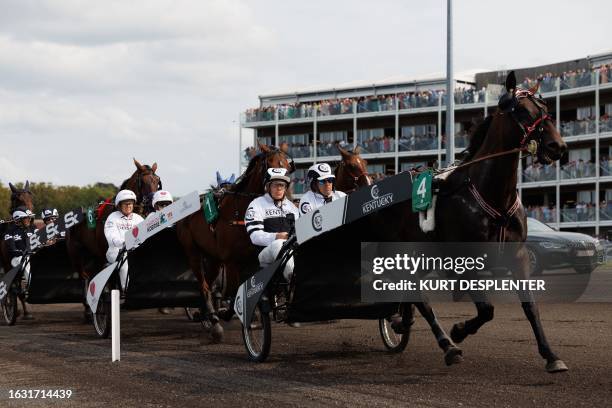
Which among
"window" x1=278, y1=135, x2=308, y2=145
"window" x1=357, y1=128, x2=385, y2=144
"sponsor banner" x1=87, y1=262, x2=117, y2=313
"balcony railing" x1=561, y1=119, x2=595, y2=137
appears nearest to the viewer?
"sponsor banner" x1=87, y1=262, x2=117, y2=313

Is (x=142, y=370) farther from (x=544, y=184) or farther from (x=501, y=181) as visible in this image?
(x=544, y=184)

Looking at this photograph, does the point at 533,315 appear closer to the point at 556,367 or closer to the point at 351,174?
the point at 556,367

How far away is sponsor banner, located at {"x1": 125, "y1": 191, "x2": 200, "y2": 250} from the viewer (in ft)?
34.7

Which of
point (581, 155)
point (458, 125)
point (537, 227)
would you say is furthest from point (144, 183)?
point (458, 125)

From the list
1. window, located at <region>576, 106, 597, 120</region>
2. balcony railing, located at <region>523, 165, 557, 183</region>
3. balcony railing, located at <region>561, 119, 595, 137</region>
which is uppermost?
window, located at <region>576, 106, 597, 120</region>

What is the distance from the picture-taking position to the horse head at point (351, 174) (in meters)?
13.3

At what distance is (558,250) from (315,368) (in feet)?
50.1

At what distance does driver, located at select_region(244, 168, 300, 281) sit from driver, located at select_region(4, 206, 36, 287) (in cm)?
683

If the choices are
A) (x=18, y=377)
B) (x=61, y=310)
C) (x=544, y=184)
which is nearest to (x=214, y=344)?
(x=18, y=377)

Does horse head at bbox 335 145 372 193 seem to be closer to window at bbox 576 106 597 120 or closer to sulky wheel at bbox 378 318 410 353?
sulky wheel at bbox 378 318 410 353

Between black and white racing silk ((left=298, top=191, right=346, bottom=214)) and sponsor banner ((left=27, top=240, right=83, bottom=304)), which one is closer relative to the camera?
black and white racing silk ((left=298, top=191, right=346, bottom=214))

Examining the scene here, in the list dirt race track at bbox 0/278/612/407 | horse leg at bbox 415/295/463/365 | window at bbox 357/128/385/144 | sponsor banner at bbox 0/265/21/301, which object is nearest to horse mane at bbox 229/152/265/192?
dirt race track at bbox 0/278/612/407

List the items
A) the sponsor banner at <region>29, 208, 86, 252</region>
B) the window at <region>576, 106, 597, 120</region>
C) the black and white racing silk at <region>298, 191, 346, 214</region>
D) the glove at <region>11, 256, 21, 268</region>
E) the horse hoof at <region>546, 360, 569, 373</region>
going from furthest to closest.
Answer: the window at <region>576, 106, 597, 120</region>
the glove at <region>11, 256, 21, 268</region>
the sponsor banner at <region>29, 208, 86, 252</region>
the black and white racing silk at <region>298, 191, 346, 214</region>
the horse hoof at <region>546, 360, 569, 373</region>

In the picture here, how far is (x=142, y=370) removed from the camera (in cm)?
855
